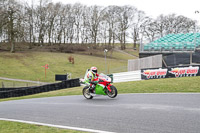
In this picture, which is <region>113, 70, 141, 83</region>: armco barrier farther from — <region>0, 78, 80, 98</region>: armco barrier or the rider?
the rider

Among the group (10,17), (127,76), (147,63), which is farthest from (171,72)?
(10,17)

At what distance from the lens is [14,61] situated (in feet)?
179

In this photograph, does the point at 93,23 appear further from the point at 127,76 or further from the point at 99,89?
the point at 99,89

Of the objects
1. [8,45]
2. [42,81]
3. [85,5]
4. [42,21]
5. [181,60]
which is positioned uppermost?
[85,5]

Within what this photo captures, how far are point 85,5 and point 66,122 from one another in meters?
72.3

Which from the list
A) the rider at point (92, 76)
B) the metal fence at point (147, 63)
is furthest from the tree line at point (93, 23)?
the rider at point (92, 76)

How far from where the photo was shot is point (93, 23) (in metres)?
72.6

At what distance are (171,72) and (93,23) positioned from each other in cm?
5421

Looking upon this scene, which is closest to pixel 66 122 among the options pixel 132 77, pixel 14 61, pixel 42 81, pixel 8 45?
pixel 132 77

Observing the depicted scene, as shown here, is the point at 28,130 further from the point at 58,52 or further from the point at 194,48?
the point at 58,52

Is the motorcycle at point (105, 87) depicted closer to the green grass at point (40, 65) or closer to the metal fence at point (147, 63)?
the metal fence at point (147, 63)

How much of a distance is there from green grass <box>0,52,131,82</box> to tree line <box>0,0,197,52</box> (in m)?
9.41

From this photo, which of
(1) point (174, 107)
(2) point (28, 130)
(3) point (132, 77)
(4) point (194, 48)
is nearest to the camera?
(2) point (28, 130)

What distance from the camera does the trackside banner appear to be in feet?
65.2
